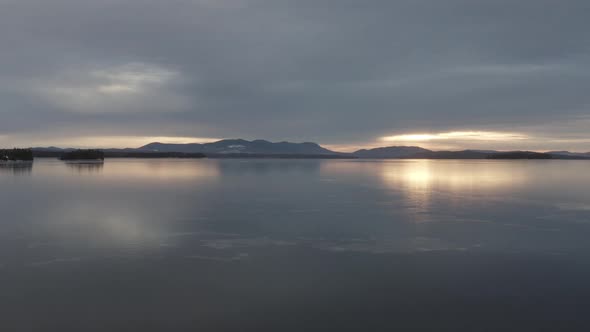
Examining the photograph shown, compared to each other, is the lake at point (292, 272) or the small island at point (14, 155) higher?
the small island at point (14, 155)

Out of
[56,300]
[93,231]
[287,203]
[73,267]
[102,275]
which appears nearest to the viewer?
[56,300]

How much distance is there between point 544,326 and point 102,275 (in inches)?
552

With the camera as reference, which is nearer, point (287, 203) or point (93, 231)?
point (93, 231)

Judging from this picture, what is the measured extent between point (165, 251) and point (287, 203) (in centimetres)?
1842

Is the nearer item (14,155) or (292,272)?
(292,272)

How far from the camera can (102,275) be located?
1416cm

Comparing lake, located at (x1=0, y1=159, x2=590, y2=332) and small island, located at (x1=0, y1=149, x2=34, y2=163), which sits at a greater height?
small island, located at (x1=0, y1=149, x2=34, y2=163)

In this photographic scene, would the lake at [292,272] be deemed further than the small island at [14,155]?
No

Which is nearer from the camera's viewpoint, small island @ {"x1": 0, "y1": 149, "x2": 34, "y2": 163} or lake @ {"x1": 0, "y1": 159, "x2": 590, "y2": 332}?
lake @ {"x1": 0, "y1": 159, "x2": 590, "y2": 332}

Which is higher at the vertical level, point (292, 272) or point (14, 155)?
point (14, 155)

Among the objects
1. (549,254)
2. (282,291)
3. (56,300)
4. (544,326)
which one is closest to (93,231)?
(56,300)

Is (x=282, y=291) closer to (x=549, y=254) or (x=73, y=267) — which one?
(x=73, y=267)

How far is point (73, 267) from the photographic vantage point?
1520 centimetres

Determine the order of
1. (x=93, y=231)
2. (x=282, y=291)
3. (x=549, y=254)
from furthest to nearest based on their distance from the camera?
1. (x=93, y=231)
2. (x=549, y=254)
3. (x=282, y=291)
